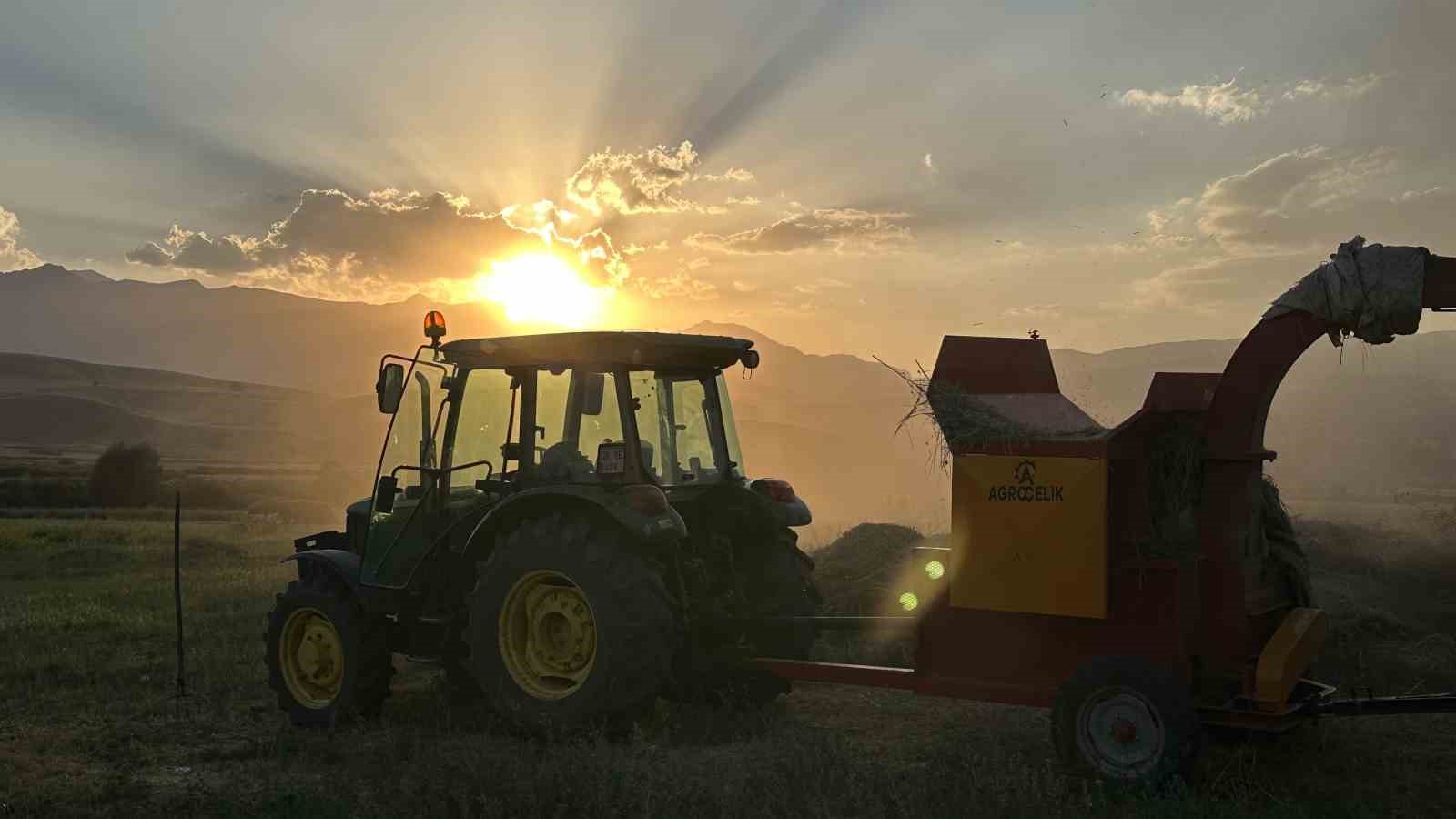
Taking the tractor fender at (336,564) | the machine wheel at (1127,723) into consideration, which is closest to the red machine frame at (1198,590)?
the machine wheel at (1127,723)

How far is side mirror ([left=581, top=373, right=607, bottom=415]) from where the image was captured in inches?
296

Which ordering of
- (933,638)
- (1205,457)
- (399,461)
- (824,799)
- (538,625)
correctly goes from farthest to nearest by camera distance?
(399,461) < (538,625) < (933,638) < (1205,457) < (824,799)

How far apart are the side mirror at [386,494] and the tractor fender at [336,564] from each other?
1.49 feet

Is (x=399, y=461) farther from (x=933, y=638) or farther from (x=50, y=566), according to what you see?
(x=50, y=566)

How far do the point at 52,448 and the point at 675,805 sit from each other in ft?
374

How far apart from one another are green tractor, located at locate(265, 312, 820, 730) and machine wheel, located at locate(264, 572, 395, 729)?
0.04ft

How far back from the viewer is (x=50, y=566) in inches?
803

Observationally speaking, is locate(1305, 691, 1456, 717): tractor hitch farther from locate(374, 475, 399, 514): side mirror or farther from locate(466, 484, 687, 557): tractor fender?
locate(374, 475, 399, 514): side mirror

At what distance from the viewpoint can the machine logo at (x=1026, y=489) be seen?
249 inches

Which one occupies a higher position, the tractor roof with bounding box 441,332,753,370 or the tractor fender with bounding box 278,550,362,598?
the tractor roof with bounding box 441,332,753,370

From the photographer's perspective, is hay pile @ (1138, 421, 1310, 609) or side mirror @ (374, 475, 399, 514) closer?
hay pile @ (1138, 421, 1310, 609)

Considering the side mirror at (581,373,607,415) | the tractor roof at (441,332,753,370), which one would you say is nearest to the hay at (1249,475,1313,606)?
the tractor roof at (441,332,753,370)

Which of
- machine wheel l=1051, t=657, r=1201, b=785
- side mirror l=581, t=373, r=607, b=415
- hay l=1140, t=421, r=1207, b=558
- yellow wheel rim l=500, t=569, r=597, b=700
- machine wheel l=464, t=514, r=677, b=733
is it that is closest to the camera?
machine wheel l=1051, t=657, r=1201, b=785

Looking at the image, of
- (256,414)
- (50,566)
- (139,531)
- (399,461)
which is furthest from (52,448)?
(399,461)
